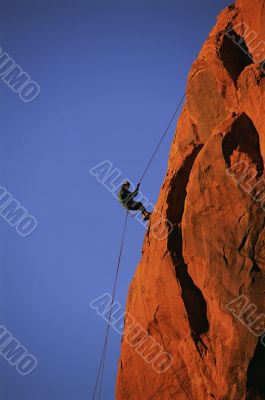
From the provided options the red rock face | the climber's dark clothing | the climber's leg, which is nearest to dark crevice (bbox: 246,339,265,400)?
the red rock face

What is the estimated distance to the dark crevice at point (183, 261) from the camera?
1171 centimetres

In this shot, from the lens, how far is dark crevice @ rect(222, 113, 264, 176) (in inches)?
425

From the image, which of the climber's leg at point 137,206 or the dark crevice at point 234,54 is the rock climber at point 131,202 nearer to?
the climber's leg at point 137,206

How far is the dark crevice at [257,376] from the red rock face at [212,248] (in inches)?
0.9

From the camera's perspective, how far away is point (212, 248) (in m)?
10.9

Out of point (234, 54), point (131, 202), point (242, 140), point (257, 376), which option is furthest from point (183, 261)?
point (131, 202)

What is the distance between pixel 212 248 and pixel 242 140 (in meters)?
2.78

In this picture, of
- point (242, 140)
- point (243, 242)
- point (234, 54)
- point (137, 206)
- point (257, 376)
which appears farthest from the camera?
point (137, 206)

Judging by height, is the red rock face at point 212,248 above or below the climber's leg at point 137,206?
below

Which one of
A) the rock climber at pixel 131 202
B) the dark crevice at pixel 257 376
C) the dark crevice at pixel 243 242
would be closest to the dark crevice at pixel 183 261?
the dark crevice at pixel 257 376

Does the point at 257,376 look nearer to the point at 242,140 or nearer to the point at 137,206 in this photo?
the point at 242,140

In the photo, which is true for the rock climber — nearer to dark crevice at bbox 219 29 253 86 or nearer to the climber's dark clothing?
the climber's dark clothing

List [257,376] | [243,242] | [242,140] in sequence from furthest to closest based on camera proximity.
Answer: [242,140], [243,242], [257,376]

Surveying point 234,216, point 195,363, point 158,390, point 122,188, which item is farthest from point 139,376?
point 122,188
